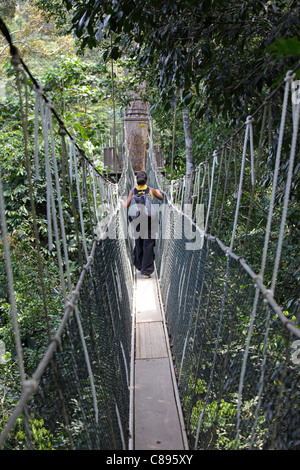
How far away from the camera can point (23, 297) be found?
3354 millimetres

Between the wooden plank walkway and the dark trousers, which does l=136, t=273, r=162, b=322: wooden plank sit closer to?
the wooden plank walkway

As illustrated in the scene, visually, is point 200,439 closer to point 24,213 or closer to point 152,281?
point 152,281

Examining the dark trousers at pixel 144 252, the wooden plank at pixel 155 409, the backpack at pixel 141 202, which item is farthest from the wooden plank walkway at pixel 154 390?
the backpack at pixel 141 202

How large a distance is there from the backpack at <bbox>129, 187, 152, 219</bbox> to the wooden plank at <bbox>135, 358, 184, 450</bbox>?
1.43 meters

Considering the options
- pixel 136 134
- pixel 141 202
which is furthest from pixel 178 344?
pixel 136 134

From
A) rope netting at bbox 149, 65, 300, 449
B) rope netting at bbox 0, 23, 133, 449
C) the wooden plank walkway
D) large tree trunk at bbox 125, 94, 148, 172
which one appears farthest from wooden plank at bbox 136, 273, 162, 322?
large tree trunk at bbox 125, 94, 148, 172

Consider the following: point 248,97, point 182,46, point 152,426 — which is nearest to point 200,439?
point 152,426

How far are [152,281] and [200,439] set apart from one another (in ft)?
7.77

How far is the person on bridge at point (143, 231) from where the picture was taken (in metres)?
3.51

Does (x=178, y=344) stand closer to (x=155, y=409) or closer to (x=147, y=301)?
(x=155, y=409)

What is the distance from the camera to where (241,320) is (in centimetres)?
181

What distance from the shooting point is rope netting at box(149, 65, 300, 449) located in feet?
3.11

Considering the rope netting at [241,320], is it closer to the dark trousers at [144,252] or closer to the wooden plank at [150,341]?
the wooden plank at [150,341]

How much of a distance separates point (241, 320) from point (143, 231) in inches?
76.3
